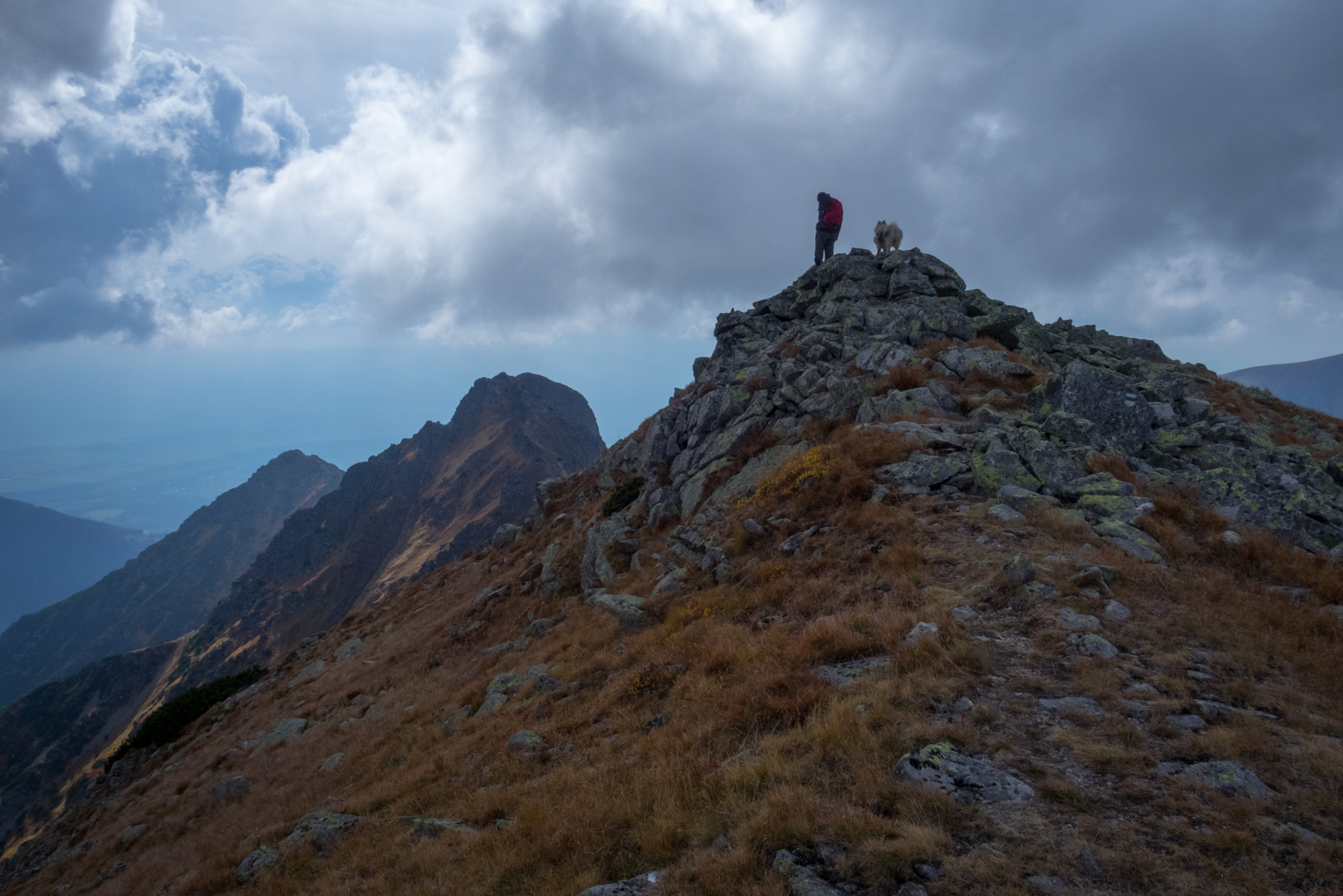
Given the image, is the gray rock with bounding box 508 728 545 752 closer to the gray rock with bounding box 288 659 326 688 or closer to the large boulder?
the large boulder

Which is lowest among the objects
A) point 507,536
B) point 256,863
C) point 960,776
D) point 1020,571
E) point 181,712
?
point 181,712

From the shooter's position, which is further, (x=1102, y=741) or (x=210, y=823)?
(x=210, y=823)

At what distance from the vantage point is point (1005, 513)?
1171 centimetres

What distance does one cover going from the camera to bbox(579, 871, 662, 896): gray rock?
5.35 metres

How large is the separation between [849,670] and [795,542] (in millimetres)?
5058

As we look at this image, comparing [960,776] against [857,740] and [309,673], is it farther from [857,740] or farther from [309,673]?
[309,673]

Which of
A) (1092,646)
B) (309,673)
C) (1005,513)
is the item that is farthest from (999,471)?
(309,673)

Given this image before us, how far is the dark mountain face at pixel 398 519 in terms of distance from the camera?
427ft

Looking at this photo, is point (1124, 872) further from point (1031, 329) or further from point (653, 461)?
point (1031, 329)

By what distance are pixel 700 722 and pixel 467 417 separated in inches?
7833

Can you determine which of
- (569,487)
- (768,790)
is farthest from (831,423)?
(569,487)

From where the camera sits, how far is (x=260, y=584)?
155875mm

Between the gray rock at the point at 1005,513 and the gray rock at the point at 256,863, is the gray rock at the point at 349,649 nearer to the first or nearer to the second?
the gray rock at the point at 256,863

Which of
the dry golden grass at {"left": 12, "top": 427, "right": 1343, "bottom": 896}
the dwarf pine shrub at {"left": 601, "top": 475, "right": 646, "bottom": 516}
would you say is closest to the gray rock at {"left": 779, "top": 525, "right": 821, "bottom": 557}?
the dry golden grass at {"left": 12, "top": 427, "right": 1343, "bottom": 896}
